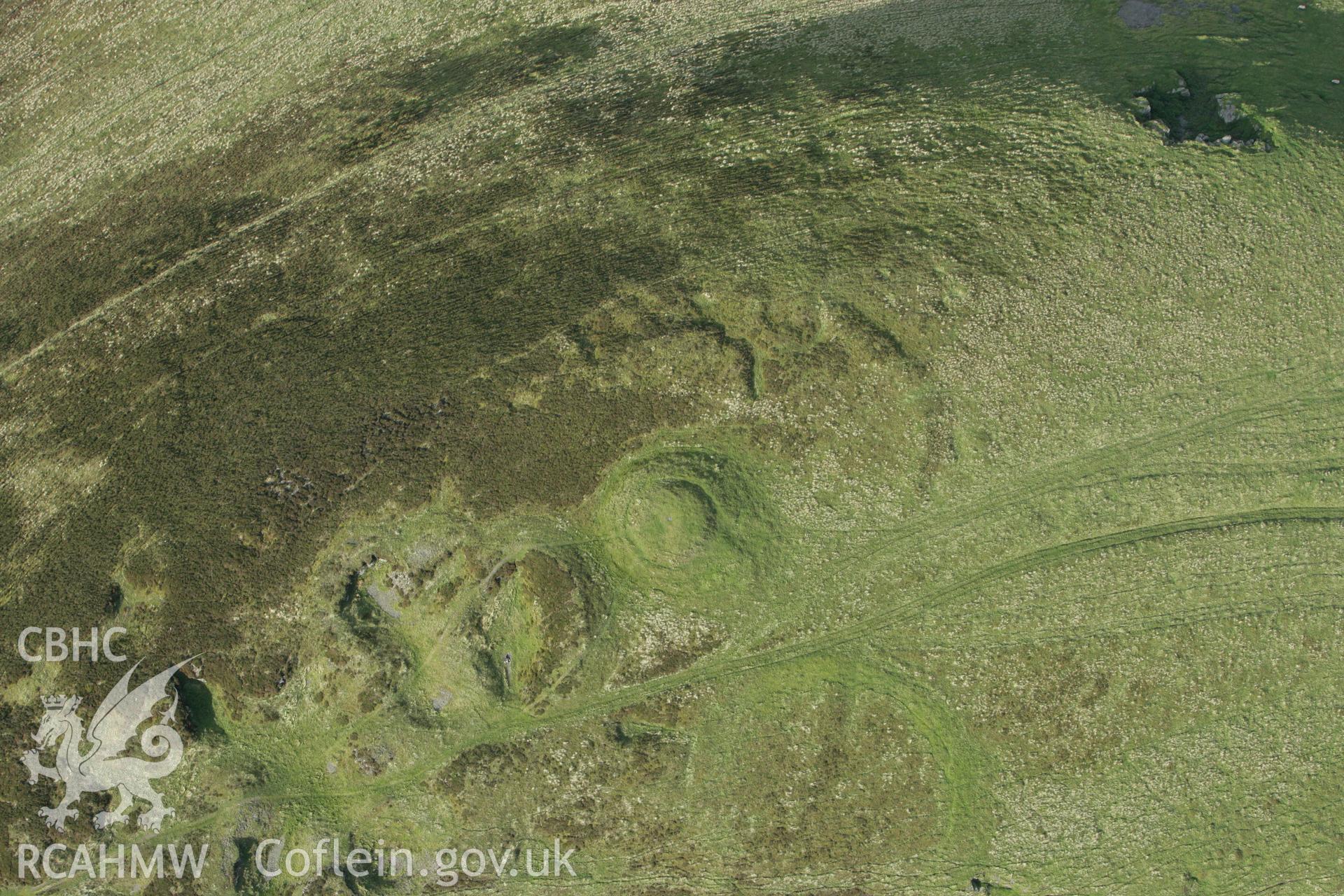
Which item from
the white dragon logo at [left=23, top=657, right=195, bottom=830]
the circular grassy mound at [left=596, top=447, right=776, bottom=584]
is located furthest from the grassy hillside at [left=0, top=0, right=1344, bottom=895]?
the white dragon logo at [left=23, top=657, right=195, bottom=830]

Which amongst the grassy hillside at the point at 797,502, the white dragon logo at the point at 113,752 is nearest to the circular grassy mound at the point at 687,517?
the grassy hillside at the point at 797,502

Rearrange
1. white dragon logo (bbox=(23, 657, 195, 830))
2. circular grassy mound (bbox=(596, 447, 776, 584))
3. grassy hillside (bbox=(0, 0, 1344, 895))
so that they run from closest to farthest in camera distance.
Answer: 1. grassy hillside (bbox=(0, 0, 1344, 895))
2. circular grassy mound (bbox=(596, 447, 776, 584))
3. white dragon logo (bbox=(23, 657, 195, 830))

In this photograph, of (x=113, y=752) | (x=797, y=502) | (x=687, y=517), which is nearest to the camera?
(x=687, y=517)

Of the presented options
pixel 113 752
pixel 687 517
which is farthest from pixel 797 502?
pixel 113 752

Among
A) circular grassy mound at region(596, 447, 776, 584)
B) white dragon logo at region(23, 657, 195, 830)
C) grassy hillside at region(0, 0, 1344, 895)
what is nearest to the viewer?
grassy hillside at region(0, 0, 1344, 895)

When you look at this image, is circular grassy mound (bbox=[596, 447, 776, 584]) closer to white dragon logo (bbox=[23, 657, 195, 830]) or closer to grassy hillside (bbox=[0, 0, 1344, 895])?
grassy hillside (bbox=[0, 0, 1344, 895])

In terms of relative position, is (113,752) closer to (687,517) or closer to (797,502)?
(687,517)

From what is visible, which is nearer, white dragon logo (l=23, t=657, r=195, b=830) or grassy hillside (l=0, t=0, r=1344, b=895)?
grassy hillside (l=0, t=0, r=1344, b=895)
